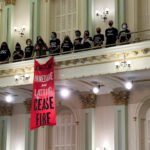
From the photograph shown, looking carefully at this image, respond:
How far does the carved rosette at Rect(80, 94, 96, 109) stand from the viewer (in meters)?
22.2

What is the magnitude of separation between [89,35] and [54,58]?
259 centimetres

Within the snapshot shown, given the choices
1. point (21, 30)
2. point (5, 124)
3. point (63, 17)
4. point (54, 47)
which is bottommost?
point (5, 124)

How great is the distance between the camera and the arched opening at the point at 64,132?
23.0 meters

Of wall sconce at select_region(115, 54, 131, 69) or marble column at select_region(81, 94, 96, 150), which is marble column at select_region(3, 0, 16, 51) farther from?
wall sconce at select_region(115, 54, 131, 69)

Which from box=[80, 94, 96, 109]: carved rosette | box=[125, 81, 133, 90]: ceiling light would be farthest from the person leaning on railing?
box=[125, 81, 133, 90]: ceiling light

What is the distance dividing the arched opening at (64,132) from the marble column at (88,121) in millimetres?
886

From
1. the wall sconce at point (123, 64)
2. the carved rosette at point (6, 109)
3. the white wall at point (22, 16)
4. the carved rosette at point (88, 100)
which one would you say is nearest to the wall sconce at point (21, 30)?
the white wall at point (22, 16)

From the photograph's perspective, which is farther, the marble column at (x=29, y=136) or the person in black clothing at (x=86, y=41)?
the marble column at (x=29, y=136)

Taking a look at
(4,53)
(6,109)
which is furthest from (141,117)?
(6,109)

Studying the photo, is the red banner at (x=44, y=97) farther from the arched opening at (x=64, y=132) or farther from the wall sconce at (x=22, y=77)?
the arched opening at (x=64, y=132)

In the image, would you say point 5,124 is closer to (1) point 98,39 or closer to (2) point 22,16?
(2) point 22,16

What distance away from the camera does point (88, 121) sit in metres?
22.2

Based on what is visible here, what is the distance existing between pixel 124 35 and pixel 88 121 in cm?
529

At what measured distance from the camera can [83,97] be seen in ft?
73.6
